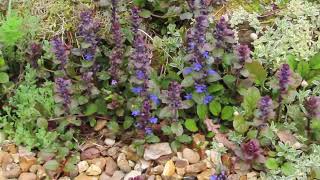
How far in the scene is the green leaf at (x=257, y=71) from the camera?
345 centimetres

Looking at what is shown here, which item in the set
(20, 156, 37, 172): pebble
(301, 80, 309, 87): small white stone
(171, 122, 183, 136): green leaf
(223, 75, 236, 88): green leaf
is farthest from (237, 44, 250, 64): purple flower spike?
(20, 156, 37, 172): pebble

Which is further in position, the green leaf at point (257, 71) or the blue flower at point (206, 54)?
the green leaf at point (257, 71)

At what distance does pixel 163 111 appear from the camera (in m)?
3.25

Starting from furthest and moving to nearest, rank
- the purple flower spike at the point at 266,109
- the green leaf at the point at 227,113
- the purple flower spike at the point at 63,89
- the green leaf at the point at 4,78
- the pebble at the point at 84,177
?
the green leaf at the point at 4,78
the green leaf at the point at 227,113
the pebble at the point at 84,177
the purple flower spike at the point at 63,89
the purple flower spike at the point at 266,109

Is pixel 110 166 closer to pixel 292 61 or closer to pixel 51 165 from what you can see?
pixel 51 165

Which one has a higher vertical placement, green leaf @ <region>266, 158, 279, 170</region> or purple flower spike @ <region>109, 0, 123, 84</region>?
purple flower spike @ <region>109, 0, 123, 84</region>

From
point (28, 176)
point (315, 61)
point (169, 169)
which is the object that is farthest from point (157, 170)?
point (315, 61)

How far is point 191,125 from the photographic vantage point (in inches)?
132

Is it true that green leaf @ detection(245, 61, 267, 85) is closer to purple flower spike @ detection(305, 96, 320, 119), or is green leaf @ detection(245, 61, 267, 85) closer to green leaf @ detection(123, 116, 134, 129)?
purple flower spike @ detection(305, 96, 320, 119)

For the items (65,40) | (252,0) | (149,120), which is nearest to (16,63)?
(65,40)

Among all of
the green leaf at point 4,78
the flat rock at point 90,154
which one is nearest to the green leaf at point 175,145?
the flat rock at point 90,154

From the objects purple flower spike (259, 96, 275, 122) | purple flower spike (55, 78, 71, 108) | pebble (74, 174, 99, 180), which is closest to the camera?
purple flower spike (259, 96, 275, 122)

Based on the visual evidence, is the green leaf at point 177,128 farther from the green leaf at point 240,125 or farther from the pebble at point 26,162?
the pebble at point 26,162

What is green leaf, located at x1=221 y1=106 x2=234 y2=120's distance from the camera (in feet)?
11.2
